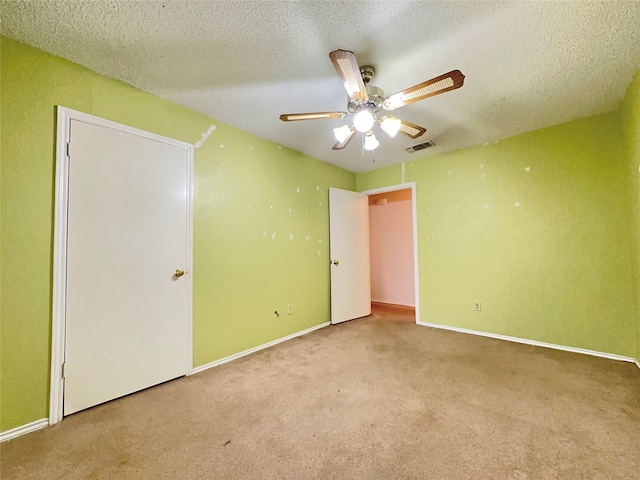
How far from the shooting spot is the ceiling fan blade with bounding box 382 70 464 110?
141cm

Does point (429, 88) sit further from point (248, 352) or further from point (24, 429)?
point (24, 429)

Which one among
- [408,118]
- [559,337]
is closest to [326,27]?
[408,118]

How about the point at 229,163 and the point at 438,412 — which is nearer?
the point at 438,412

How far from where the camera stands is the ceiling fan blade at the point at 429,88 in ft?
4.63

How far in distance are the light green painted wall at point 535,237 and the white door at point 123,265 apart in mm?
3131

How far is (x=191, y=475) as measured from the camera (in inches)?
49.9

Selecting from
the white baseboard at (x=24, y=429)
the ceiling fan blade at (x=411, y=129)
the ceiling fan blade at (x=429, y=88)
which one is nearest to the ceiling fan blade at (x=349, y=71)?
the ceiling fan blade at (x=429, y=88)

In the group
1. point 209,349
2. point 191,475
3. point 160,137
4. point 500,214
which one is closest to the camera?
point 191,475

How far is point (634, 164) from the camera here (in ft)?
7.13

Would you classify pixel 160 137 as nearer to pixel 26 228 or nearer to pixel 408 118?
pixel 26 228

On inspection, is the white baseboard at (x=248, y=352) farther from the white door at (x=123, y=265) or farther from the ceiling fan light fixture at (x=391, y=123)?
the ceiling fan light fixture at (x=391, y=123)

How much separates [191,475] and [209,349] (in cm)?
128

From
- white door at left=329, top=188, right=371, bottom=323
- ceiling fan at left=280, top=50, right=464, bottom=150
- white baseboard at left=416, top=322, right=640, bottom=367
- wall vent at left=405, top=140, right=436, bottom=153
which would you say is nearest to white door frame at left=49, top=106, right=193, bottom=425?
ceiling fan at left=280, top=50, right=464, bottom=150

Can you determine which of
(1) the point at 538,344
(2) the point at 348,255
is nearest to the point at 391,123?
(2) the point at 348,255
